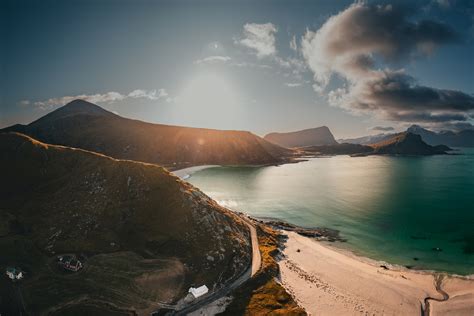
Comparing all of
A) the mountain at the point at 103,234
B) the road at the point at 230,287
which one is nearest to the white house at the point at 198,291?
the road at the point at 230,287

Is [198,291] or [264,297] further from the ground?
[198,291]

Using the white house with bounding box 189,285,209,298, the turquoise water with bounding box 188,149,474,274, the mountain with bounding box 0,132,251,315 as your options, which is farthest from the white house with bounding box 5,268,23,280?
the turquoise water with bounding box 188,149,474,274

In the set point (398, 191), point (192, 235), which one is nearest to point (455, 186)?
point (398, 191)

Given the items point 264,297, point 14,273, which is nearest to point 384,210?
point 264,297

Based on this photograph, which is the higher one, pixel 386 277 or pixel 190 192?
pixel 190 192

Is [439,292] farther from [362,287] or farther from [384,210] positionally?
[384,210]

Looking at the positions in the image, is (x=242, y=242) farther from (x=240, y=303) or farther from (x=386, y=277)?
(x=386, y=277)

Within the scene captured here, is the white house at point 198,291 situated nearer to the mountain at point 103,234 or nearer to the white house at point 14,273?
the mountain at point 103,234

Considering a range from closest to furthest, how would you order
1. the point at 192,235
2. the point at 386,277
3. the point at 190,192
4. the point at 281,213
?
1. the point at 386,277
2. the point at 192,235
3. the point at 190,192
4. the point at 281,213
